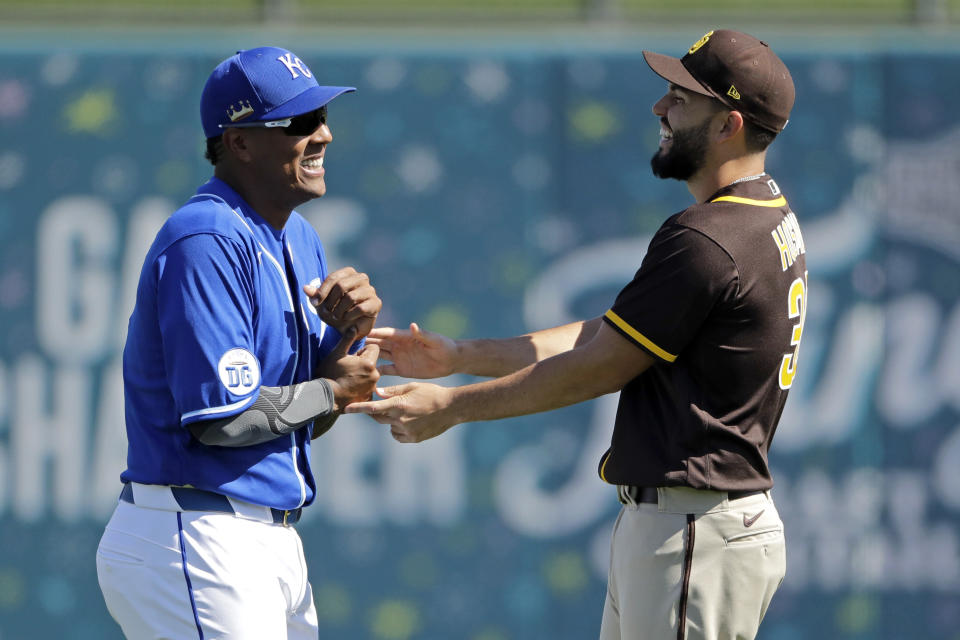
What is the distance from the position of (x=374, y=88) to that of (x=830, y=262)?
7.67 feet

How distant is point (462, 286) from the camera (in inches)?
220

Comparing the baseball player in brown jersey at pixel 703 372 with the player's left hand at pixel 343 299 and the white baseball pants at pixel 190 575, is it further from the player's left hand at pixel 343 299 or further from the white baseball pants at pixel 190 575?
the white baseball pants at pixel 190 575

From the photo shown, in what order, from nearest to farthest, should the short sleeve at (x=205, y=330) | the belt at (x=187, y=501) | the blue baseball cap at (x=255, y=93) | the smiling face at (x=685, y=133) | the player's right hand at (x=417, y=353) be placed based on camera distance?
the short sleeve at (x=205, y=330), the belt at (x=187, y=501), the blue baseball cap at (x=255, y=93), the smiling face at (x=685, y=133), the player's right hand at (x=417, y=353)

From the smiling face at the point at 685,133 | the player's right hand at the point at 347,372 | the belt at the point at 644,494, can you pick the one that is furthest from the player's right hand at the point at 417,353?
the smiling face at the point at 685,133

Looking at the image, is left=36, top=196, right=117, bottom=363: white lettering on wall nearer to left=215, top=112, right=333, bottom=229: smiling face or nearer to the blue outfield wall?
the blue outfield wall

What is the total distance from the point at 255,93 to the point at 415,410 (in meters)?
1.04

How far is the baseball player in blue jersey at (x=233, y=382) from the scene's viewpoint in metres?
2.84

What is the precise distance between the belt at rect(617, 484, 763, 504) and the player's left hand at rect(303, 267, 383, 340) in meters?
0.88

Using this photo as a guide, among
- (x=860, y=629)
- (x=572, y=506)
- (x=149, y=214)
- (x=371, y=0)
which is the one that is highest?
(x=371, y=0)

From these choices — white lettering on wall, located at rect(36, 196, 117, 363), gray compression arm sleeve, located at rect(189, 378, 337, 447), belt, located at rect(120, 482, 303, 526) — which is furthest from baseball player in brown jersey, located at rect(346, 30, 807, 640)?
white lettering on wall, located at rect(36, 196, 117, 363)

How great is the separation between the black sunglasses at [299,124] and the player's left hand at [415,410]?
2.60 ft

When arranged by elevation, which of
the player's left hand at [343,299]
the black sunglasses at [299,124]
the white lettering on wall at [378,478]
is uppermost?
the black sunglasses at [299,124]

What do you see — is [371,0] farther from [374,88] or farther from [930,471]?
[930,471]

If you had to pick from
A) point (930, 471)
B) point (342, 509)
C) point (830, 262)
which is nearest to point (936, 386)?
point (930, 471)
